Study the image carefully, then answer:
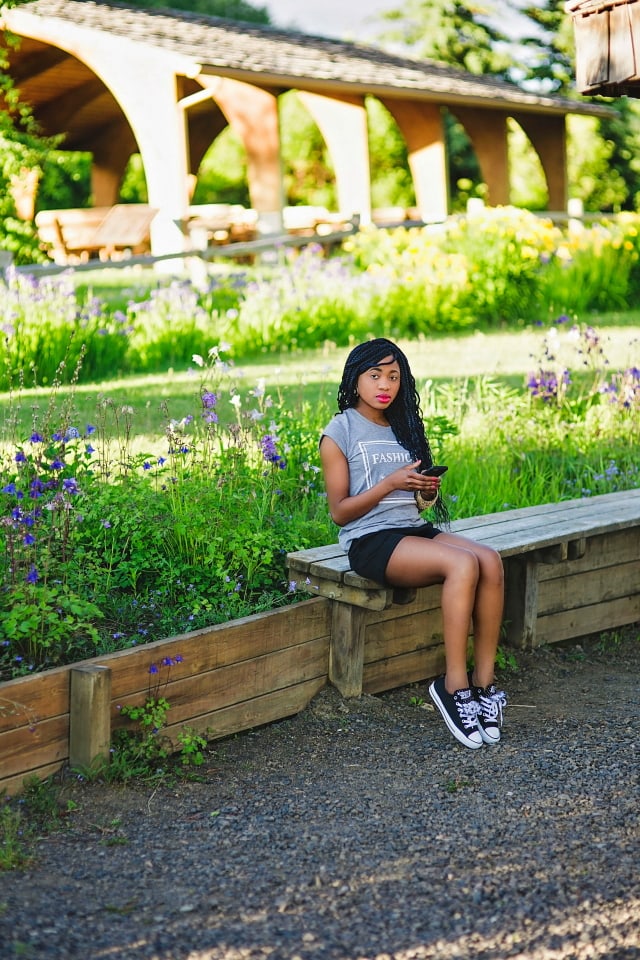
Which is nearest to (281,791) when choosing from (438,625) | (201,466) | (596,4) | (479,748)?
(479,748)

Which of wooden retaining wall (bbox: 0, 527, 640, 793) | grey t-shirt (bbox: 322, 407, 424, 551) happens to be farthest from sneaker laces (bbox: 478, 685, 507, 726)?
grey t-shirt (bbox: 322, 407, 424, 551)

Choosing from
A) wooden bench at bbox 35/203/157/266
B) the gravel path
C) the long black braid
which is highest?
wooden bench at bbox 35/203/157/266

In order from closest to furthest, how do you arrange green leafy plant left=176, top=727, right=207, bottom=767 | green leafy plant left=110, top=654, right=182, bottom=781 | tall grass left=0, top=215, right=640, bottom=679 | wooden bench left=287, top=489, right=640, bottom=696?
1. green leafy plant left=110, top=654, right=182, bottom=781
2. green leafy plant left=176, top=727, right=207, bottom=767
3. tall grass left=0, top=215, right=640, bottom=679
4. wooden bench left=287, top=489, right=640, bottom=696

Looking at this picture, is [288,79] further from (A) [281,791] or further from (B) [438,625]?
(A) [281,791]

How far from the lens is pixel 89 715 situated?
3270 mm

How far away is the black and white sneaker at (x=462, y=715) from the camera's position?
372 cm

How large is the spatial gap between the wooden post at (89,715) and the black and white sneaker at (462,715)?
1.13 meters

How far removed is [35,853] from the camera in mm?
2959

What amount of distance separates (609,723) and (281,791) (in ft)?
4.14

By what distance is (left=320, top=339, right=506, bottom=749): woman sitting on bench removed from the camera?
3.73 m

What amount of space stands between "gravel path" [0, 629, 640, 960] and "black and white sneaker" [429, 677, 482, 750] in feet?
0.15

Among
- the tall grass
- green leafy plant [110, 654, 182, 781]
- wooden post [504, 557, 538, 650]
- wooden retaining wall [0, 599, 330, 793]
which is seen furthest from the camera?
wooden post [504, 557, 538, 650]

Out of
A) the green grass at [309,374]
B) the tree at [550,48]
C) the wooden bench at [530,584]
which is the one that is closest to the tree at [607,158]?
the tree at [550,48]

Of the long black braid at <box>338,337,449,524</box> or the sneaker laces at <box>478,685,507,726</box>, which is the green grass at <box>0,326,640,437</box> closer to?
the long black braid at <box>338,337,449,524</box>
